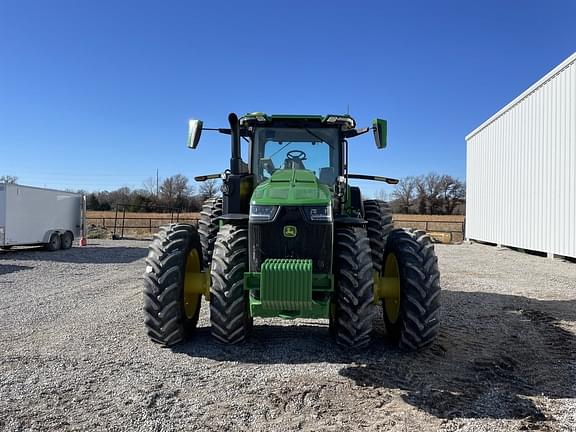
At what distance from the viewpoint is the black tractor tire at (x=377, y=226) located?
7.34 meters

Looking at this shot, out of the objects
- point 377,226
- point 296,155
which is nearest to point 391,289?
point 296,155

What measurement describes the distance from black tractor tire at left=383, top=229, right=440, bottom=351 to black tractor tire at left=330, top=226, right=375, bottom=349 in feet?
1.31

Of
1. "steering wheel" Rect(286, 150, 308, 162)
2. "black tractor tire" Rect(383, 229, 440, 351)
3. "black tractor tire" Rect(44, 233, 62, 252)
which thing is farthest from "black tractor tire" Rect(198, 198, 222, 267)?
"black tractor tire" Rect(44, 233, 62, 252)

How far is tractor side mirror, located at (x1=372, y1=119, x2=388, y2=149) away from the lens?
578cm

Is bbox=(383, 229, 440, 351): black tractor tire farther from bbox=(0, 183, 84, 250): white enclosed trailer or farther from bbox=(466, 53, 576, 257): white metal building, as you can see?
bbox=(0, 183, 84, 250): white enclosed trailer

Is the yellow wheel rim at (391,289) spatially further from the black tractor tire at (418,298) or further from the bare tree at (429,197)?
the bare tree at (429,197)

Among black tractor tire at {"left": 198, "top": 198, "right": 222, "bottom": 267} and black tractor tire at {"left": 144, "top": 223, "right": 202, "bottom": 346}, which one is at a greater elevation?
black tractor tire at {"left": 198, "top": 198, "right": 222, "bottom": 267}

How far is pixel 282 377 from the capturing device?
163 inches

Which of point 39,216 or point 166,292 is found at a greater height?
point 39,216

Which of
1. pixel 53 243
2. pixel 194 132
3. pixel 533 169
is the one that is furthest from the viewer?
pixel 53 243

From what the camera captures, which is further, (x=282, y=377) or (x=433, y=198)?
(x=433, y=198)

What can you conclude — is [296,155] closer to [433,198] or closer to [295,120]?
[295,120]

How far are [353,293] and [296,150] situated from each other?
2.55 m

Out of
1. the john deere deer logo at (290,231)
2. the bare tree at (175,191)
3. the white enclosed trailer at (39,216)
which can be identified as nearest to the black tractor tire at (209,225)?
the john deere deer logo at (290,231)
